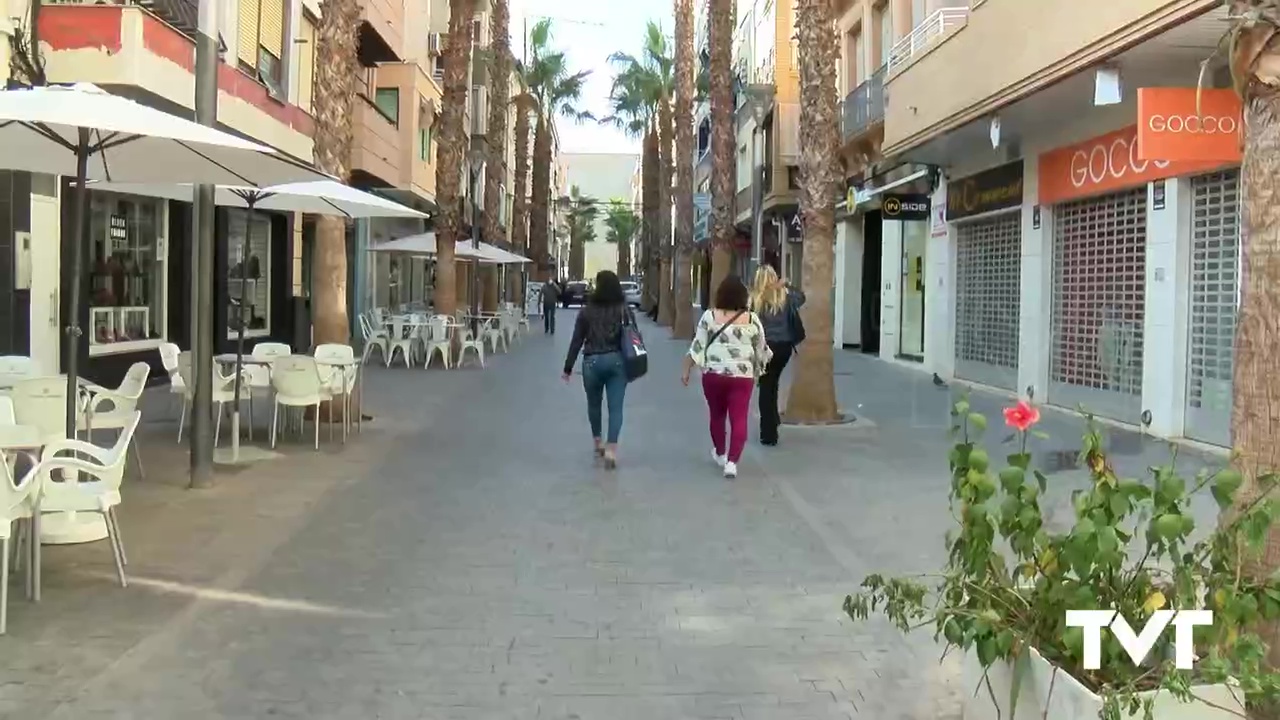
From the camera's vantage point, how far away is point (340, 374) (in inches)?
471

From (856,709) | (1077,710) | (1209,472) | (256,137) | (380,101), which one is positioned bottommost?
(856,709)

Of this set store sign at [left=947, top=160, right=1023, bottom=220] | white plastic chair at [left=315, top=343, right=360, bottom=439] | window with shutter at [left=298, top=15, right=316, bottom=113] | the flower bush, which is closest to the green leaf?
the flower bush

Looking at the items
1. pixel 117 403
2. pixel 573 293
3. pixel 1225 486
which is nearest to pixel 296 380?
pixel 117 403

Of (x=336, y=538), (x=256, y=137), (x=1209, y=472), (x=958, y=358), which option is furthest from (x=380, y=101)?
(x=1209, y=472)

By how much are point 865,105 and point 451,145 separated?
7547mm

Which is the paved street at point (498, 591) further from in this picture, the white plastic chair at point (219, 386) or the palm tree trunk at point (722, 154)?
the palm tree trunk at point (722, 154)

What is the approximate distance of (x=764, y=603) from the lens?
6.34m

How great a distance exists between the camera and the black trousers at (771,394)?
12211mm

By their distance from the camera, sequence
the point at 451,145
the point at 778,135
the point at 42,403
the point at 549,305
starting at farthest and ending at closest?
the point at 549,305, the point at 778,135, the point at 451,145, the point at 42,403

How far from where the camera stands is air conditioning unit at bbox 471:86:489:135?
4847 centimetres

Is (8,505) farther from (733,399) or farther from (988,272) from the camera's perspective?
(988,272)

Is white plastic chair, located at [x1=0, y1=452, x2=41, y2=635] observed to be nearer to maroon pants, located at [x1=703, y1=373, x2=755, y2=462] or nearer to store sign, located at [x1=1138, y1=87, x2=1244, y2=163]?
maroon pants, located at [x1=703, y1=373, x2=755, y2=462]

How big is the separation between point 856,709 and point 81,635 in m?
3.31

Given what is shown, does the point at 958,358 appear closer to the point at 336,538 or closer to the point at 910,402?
the point at 910,402
